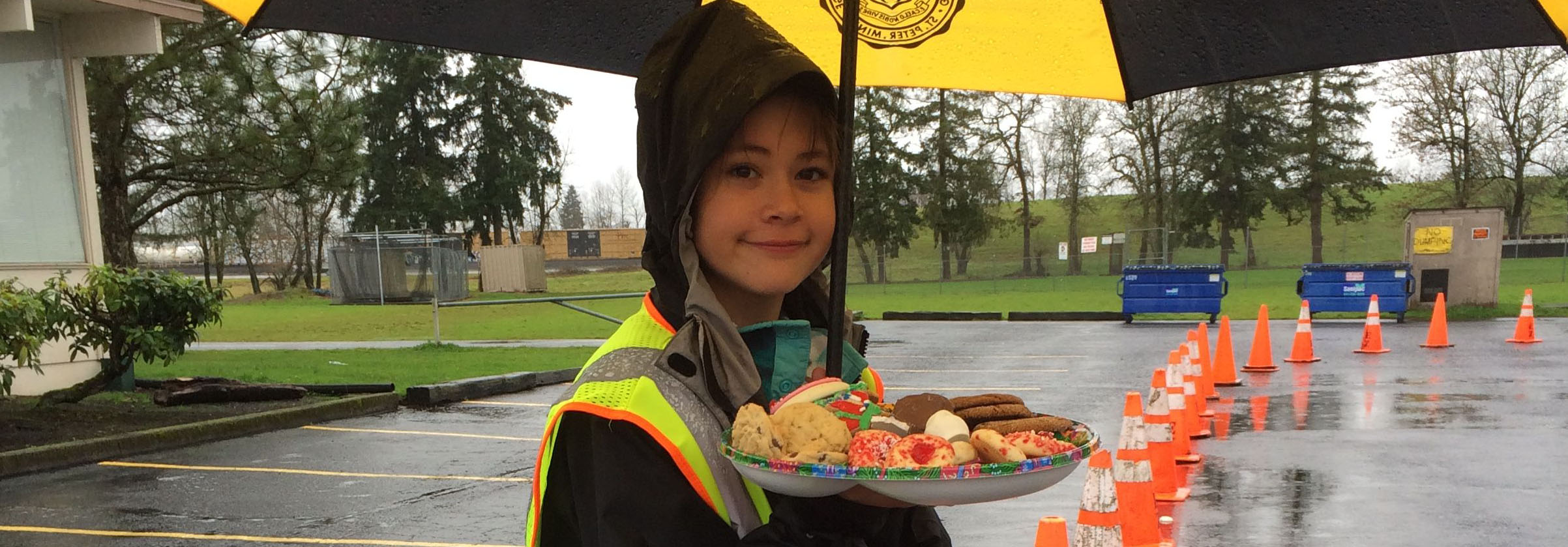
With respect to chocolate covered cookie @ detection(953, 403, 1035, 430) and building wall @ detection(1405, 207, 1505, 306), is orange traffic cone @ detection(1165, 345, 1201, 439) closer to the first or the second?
chocolate covered cookie @ detection(953, 403, 1035, 430)

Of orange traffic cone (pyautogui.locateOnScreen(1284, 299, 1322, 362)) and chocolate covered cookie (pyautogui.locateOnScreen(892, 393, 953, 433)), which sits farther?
orange traffic cone (pyautogui.locateOnScreen(1284, 299, 1322, 362))

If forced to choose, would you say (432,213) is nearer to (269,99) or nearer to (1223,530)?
(269,99)

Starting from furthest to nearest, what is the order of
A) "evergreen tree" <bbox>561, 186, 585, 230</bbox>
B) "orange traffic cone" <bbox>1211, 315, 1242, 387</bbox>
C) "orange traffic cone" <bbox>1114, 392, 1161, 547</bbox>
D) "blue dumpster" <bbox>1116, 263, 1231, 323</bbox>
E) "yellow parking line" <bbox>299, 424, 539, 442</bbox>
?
"evergreen tree" <bbox>561, 186, 585, 230</bbox>
"blue dumpster" <bbox>1116, 263, 1231, 323</bbox>
"orange traffic cone" <bbox>1211, 315, 1242, 387</bbox>
"yellow parking line" <bbox>299, 424, 539, 442</bbox>
"orange traffic cone" <bbox>1114, 392, 1161, 547</bbox>

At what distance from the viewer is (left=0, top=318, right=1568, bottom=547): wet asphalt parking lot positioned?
6328 mm

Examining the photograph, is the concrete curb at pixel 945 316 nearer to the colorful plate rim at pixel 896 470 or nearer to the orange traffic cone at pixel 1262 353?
the orange traffic cone at pixel 1262 353

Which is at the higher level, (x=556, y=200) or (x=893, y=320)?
(x=556, y=200)

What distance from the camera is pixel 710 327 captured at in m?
1.65

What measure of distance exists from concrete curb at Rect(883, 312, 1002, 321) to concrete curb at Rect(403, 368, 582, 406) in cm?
1302

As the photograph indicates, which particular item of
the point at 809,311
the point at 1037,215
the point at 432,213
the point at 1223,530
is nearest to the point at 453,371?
the point at 1223,530

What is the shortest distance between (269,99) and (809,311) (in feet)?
57.6

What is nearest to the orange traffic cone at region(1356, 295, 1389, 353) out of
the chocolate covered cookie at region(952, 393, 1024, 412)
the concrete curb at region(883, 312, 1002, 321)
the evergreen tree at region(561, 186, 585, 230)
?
the concrete curb at region(883, 312, 1002, 321)

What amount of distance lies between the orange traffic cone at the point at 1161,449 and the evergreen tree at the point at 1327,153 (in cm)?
4404

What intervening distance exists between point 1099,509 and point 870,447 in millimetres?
3048

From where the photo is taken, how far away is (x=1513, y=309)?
74.5 feet
